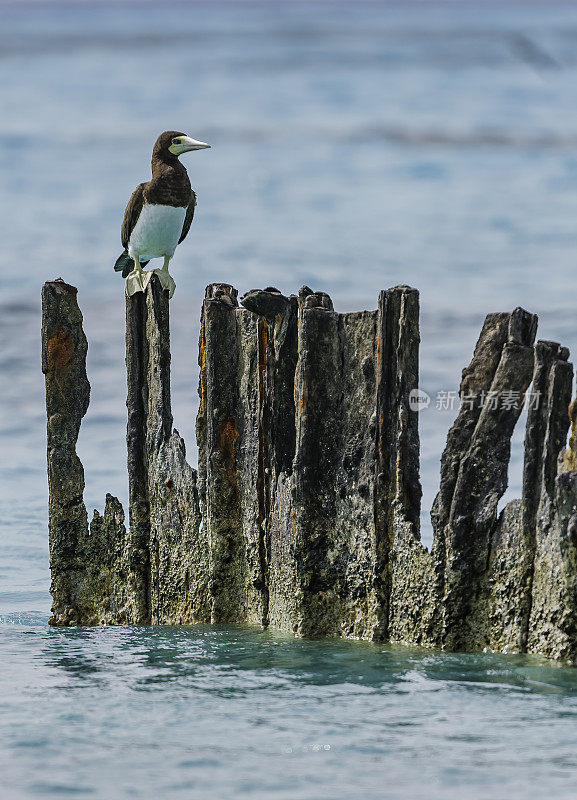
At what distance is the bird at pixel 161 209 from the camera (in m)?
14.9

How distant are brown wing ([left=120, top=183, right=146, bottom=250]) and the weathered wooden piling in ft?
4.21

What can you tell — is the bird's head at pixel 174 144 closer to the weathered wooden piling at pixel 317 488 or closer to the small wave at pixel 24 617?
the weathered wooden piling at pixel 317 488

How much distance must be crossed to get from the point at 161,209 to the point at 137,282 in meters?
1.17

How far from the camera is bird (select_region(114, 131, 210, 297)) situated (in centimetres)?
1487

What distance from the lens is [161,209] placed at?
14914 millimetres

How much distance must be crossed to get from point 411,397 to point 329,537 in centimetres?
155

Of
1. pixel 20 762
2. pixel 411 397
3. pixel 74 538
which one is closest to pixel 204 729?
pixel 20 762

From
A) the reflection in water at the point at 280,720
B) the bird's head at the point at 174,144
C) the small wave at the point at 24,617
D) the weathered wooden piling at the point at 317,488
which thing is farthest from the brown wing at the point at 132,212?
the small wave at the point at 24,617

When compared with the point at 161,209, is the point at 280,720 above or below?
below

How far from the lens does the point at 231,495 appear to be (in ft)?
42.8

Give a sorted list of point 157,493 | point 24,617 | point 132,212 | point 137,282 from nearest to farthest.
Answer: point 157,493 < point 137,282 < point 132,212 < point 24,617

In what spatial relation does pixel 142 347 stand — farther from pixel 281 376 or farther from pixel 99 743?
pixel 99 743

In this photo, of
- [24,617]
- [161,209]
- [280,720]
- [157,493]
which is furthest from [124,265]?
[280,720]

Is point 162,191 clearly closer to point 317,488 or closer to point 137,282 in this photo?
point 137,282
